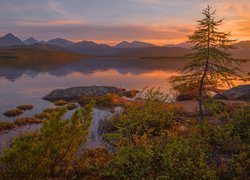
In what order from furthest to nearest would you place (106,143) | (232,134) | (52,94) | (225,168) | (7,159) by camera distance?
(52,94), (106,143), (232,134), (225,168), (7,159)

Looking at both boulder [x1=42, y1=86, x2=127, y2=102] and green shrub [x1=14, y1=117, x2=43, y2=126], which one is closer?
green shrub [x1=14, y1=117, x2=43, y2=126]

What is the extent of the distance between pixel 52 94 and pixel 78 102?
5754 millimetres

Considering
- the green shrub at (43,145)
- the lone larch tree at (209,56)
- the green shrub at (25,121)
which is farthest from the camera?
the green shrub at (25,121)

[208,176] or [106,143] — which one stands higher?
[208,176]

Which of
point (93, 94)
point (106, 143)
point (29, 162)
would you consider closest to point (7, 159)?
point (29, 162)

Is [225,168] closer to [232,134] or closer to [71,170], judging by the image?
[232,134]

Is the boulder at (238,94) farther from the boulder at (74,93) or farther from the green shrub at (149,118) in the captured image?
the green shrub at (149,118)

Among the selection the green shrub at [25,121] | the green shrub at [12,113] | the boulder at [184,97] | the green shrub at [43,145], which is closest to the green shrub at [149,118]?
the green shrub at [25,121]

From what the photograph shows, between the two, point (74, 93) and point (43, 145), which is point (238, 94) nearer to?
point (74, 93)

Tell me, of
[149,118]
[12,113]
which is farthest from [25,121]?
[149,118]

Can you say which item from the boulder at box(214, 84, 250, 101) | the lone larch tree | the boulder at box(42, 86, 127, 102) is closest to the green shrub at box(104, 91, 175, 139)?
the lone larch tree

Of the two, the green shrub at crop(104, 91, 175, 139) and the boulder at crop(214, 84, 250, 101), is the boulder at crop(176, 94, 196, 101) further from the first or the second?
the green shrub at crop(104, 91, 175, 139)

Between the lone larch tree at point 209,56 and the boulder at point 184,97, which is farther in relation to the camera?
the boulder at point 184,97

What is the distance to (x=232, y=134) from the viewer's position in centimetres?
1436
